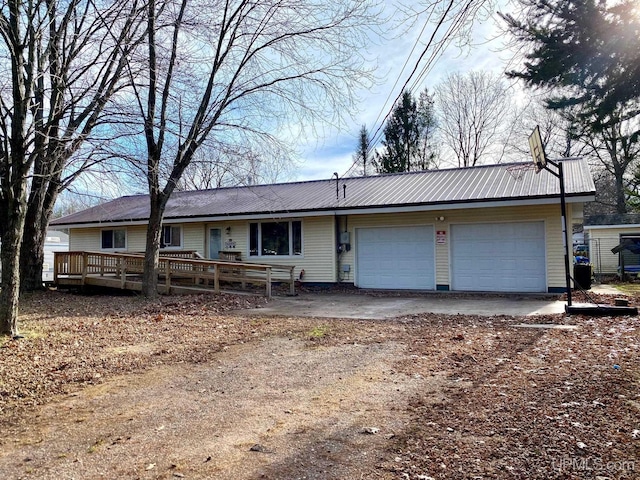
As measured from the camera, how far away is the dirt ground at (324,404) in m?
2.76

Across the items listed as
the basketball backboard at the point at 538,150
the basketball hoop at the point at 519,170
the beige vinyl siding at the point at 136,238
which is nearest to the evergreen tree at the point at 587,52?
the basketball backboard at the point at 538,150

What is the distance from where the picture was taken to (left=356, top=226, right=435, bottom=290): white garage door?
1338 centimetres

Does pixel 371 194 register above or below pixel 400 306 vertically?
above

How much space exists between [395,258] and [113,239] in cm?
1184

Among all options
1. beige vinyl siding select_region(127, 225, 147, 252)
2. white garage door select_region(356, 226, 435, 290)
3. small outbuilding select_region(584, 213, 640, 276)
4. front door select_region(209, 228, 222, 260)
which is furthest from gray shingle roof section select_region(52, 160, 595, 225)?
small outbuilding select_region(584, 213, 640, 276)

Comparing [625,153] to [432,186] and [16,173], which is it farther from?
[16,173]

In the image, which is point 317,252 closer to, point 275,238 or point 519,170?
point 275,238

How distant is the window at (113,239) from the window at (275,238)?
600 cm

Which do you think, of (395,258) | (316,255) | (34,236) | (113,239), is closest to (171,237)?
(113,239)

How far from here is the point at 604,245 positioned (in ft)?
77.4

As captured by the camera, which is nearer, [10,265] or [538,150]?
[10,265]

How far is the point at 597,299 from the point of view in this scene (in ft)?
34.3

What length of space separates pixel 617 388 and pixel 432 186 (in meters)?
11.1

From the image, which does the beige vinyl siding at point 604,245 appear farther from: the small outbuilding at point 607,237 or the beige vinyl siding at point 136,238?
the beige vinyl siding at point 136,238
